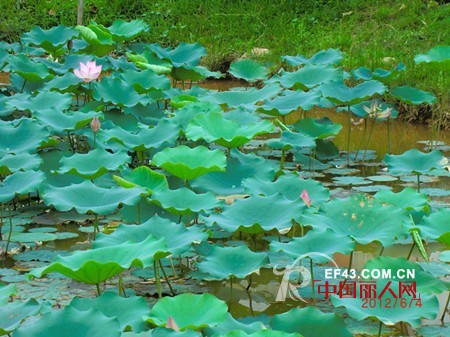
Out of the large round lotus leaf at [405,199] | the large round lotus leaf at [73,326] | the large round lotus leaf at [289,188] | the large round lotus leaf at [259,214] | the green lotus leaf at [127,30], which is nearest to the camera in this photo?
the large round lotus leaf at [73,326]

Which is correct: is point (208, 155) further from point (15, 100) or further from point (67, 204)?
point (15, 100)

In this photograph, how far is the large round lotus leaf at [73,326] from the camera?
1.97m

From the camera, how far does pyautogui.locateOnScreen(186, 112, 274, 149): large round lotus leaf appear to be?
3.58 meters

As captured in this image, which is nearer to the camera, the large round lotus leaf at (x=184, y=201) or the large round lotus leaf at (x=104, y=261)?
the large round lotus leaf at (x=104, y=261)

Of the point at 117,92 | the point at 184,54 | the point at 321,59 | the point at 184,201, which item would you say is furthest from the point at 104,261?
the point at 321,59

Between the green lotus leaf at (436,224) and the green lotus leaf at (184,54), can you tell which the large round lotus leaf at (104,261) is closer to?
the green lotus leaf at (436,224)

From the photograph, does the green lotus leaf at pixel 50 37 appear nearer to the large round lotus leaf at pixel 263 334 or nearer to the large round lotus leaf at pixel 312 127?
the large round lotus leaf at pixel 312 127

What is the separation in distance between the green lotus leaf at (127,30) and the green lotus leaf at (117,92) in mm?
939

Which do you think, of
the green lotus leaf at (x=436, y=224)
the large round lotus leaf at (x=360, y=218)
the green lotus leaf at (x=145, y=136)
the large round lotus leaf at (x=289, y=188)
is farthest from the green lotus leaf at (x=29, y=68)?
the green lotus leaf at (x=436, y=224)

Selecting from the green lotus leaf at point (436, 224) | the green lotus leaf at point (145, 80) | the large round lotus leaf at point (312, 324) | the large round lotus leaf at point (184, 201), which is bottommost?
the large round lotus leaf at point (312, 324)

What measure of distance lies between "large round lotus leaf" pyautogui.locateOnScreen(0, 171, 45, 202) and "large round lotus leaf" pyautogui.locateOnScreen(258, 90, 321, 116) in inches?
55.5

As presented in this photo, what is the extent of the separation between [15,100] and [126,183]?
1.31m

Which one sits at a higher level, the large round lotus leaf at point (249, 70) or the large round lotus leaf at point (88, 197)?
the large round lotus leaf at point (249, 70)

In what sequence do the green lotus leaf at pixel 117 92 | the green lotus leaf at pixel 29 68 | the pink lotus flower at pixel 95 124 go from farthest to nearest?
the green lotus leaf at pixel 29 68 < the green lotus leaf at pixel 117 92 < the pink lotus flower at pixel 95 124
